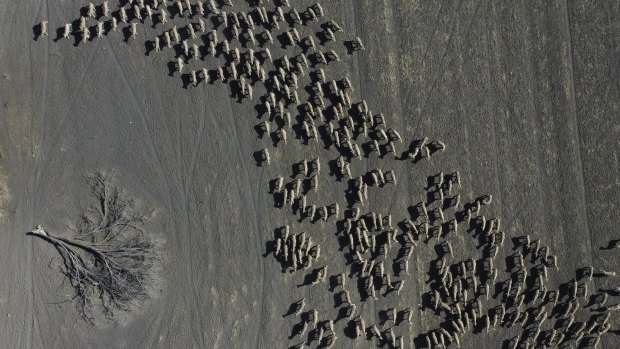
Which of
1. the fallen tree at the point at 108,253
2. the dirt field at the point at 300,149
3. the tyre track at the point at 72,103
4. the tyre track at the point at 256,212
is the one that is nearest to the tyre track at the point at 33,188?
the dirt field at the point at 300,149

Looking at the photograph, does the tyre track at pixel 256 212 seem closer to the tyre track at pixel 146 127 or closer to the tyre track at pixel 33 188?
the tyre track at pixel 146 127

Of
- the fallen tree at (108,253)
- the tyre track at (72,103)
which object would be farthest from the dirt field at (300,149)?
the fallen tree at (108,253)

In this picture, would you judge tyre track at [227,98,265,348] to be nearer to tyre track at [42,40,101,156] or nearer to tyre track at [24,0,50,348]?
tyre track at [42,40,101,156]

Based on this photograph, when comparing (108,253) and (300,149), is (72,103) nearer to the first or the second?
(108,253)

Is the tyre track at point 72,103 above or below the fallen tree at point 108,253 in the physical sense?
above

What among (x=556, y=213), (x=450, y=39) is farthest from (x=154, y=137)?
(x=556, y=213)

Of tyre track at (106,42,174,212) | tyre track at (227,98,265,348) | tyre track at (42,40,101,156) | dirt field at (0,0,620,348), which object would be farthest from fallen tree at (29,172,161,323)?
tyre track at (227,98,265,348)

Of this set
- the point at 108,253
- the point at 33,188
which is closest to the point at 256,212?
the point at 108,253

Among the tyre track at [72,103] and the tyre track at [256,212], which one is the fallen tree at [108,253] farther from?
the tyre track at [256,212]
